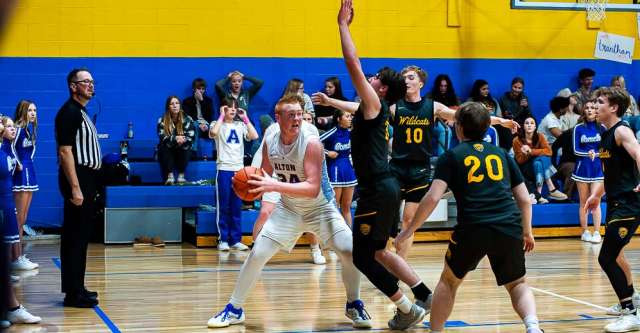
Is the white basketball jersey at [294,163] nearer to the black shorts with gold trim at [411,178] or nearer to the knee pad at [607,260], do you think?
the black shorts with gold trim at [411,178]

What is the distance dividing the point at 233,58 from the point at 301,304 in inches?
274

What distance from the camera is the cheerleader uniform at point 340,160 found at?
10.2m

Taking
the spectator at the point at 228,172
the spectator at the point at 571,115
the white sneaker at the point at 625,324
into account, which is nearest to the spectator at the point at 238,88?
the spectator at the point at 228,172

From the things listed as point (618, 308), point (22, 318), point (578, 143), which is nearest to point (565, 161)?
point (578, 143)

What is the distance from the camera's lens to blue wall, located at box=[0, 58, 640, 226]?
1234 centimetres

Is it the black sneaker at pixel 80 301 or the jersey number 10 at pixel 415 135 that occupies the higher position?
the jersey number 10 at pixel 415 135

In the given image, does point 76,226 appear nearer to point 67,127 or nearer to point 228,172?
point 67,127

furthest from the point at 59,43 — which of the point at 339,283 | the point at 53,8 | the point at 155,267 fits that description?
the point at 339,283

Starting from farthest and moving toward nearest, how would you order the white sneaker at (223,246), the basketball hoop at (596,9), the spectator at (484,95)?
the spectator at (484,95) < the basketball hoop at (596,9) < the white sneaker at (223,246)

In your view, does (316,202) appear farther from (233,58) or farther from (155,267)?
(233,58)

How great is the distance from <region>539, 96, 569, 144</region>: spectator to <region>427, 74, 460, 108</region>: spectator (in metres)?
1.50

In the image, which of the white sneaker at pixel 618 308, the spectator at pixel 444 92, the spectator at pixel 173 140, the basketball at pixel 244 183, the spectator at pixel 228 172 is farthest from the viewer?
the spectator at pixel 444 92

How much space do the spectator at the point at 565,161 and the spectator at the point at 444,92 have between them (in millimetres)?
1683

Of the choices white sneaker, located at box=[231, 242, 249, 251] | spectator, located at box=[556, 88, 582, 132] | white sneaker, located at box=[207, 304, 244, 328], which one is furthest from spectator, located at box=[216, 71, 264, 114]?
white sneaker, located at box=[207, 304, 244, 328]
